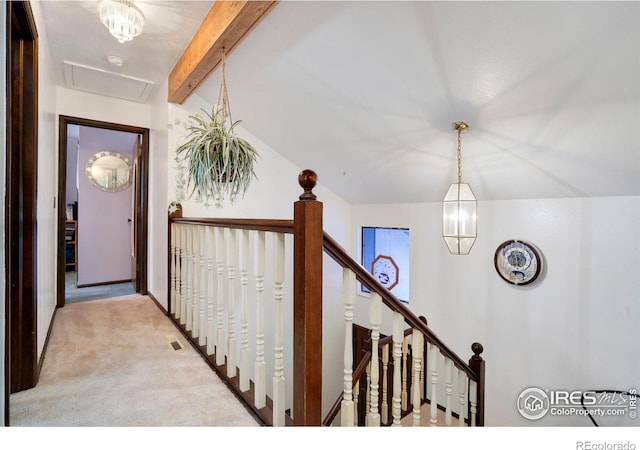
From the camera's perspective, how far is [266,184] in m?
3.82

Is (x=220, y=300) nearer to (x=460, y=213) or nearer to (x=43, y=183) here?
(x=43, y=183)

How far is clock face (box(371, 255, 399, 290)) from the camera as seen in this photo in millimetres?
4547

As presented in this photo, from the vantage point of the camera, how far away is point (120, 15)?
6.37ft

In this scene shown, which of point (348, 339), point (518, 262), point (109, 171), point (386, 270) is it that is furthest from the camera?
point (109, 171)

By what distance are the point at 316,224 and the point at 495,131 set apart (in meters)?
2.05

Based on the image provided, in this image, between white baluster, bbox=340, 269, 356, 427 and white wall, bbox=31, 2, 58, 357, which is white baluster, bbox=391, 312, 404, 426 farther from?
white wall, bbox=31, 2, 58, 357

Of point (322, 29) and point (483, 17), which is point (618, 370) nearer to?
point (483, 17)

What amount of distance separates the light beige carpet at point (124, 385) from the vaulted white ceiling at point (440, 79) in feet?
7.28

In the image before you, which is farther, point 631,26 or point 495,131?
point 495,131

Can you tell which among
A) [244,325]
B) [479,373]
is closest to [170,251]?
A: [244,325]

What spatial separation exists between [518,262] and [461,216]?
44.2 inches

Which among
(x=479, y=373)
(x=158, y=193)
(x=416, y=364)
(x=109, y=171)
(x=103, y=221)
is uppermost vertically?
(x=109, y=171)

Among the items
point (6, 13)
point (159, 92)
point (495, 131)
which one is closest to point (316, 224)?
point (6, 13)

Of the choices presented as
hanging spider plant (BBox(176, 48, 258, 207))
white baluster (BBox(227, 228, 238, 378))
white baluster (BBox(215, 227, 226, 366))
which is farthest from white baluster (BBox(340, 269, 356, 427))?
hanging spider plant (BBox(176, 48, 258, 207))
